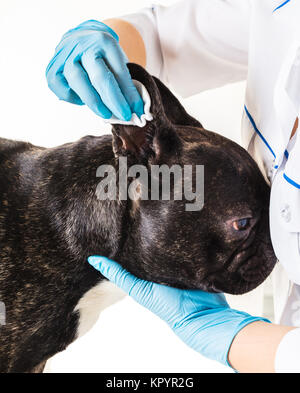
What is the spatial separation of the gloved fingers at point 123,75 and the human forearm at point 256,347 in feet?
2.06

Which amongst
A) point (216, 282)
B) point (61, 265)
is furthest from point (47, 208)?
point (216, 282)

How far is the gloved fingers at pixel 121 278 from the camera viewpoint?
1.34 m

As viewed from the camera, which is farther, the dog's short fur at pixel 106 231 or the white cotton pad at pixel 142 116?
the dog's short fur at pixel 106 231

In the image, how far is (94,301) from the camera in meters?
1.46

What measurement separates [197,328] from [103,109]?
66 cm

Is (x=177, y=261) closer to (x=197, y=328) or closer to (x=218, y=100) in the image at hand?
(x=197, y=328)

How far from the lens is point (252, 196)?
1.36 meters

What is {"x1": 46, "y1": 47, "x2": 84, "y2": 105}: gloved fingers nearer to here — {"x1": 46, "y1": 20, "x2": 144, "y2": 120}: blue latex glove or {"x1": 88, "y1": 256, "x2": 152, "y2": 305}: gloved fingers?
{"x1": 46, "y1": 20, "x2": 144, "y2": 120}: blue latex glove

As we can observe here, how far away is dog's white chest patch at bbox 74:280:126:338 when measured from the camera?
1.44 m

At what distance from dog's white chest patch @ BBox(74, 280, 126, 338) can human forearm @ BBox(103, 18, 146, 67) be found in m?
0.82

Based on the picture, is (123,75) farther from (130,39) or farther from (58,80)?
(130,39)

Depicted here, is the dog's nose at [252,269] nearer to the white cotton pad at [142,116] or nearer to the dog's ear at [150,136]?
the dog's ear at [150,136]

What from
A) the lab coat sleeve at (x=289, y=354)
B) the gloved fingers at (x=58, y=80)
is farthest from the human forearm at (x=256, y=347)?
the gloved fingers at (x=58, y=80)

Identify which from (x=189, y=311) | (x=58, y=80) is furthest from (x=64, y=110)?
(x=189, y=311)
